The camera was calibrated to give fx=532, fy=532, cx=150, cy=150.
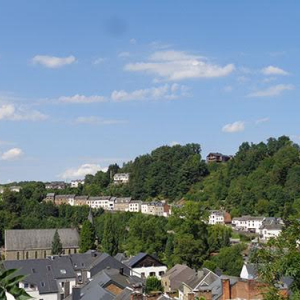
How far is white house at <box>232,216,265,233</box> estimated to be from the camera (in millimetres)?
92494

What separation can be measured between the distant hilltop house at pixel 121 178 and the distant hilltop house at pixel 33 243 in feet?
237

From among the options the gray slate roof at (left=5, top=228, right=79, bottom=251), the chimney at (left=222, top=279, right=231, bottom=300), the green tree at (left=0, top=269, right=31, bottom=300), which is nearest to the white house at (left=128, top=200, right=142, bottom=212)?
the gray slate roof at (left=5, top=228, right=79, bottom=251)

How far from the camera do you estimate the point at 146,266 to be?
176 feet

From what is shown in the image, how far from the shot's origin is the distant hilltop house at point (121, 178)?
503ft

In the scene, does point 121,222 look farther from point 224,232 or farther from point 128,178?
point 128,178

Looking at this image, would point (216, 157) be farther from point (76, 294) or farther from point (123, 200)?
point (76, 294)

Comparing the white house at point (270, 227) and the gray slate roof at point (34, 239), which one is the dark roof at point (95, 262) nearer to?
the gray slate roof at point (34, 239)

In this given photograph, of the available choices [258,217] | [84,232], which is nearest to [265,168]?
[258,217]

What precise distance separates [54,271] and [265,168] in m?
74.1

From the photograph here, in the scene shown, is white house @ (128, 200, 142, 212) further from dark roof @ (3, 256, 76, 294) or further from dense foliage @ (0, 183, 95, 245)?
dark roof @ (3, 256, 76, 294)

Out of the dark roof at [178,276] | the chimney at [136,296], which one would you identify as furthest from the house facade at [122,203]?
the chimney at [136,296]

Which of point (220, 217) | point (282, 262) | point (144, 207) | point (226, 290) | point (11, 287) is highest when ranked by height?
point (11, 287)

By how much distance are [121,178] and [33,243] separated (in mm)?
78192

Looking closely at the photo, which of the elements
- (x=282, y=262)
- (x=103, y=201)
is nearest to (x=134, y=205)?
(x=103, y=201)
